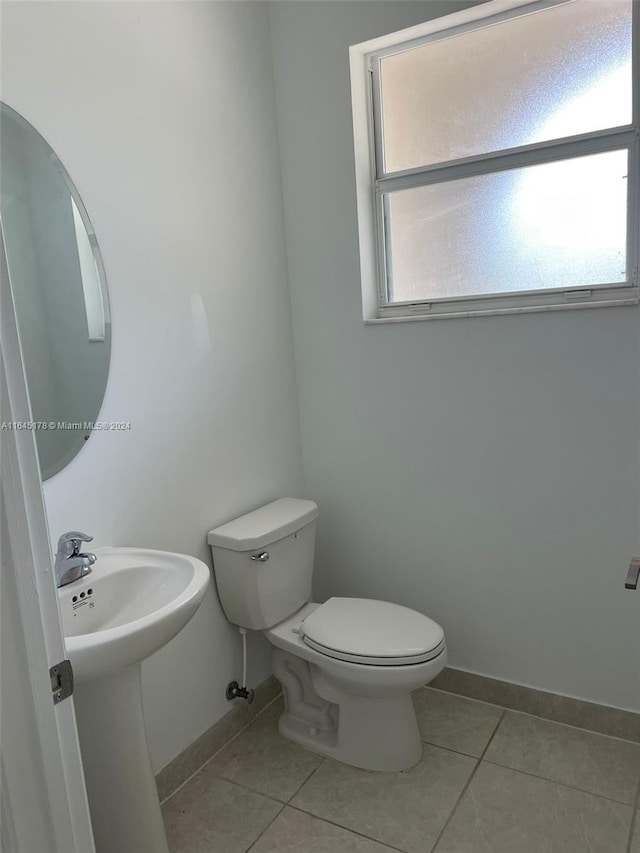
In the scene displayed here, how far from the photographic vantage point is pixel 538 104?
1.97 meters

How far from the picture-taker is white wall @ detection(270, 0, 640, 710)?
195 cm

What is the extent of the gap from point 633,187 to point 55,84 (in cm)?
161

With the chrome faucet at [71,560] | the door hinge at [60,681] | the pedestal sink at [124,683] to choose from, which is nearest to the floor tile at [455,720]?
the pedestal sink at [124,683]

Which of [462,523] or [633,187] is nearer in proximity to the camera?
[633,187]

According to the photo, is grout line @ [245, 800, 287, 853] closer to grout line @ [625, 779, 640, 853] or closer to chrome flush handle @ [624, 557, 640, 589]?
grout line @ [625, 779, 640, 853]

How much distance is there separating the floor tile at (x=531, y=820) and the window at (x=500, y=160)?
1.43 metres

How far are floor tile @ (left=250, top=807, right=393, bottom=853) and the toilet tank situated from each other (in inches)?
22.2

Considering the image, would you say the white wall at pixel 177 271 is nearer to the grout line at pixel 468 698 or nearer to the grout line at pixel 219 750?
the grout line at pixel 219 750

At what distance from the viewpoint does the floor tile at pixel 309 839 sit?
167 centimetres

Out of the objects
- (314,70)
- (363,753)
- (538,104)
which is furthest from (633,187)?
(363,753)

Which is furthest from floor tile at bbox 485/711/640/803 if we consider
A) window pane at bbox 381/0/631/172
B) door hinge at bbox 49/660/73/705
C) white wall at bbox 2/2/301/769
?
window pane at bbox 381/0/631/172

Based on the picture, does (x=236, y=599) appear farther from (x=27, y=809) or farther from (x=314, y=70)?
(x=314, y=70)

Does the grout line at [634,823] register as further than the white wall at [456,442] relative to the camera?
No

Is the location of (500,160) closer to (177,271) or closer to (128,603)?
(177,271)
